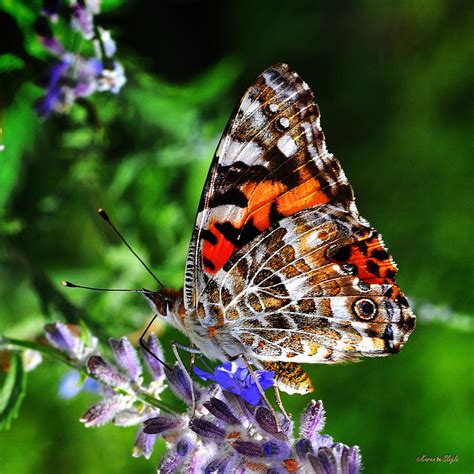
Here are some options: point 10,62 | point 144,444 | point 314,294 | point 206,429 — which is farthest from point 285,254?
point 10,62

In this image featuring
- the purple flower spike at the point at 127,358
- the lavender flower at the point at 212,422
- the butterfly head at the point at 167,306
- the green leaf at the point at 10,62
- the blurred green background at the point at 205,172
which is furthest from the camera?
the blurred green background at the point at 205,172

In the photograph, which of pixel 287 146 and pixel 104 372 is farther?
pixel 287 146

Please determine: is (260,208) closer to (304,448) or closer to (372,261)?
(372,261)

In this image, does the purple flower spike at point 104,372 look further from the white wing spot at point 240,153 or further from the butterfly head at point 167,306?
the white wing spot at point 240,153

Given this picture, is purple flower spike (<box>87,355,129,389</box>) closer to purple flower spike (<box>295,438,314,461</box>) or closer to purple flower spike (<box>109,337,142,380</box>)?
purple flower spike (<box>109,337,142,380</box>)

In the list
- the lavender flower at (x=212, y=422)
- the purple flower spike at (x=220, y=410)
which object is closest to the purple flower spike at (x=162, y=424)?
the lavender flower at (x=212, y=422)

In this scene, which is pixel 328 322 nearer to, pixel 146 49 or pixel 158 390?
pixel 158 390
